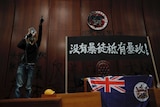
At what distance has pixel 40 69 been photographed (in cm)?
388

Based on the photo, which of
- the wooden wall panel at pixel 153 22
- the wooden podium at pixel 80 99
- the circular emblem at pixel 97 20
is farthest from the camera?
the circular emblem at pixel 97 20

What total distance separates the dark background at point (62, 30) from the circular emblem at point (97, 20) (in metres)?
0.09

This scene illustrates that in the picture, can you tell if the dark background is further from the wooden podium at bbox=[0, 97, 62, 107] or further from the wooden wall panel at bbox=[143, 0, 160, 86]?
the wooden podium at bbox=[0, 97, 62, 107]

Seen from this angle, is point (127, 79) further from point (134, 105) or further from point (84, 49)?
point (84, 49)

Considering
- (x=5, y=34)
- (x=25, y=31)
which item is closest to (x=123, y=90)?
(x=25, y=31)

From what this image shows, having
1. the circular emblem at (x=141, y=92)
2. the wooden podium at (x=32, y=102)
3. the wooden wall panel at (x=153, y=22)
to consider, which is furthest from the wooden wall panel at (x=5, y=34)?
the wooden wall panel at (x=153, y=22)

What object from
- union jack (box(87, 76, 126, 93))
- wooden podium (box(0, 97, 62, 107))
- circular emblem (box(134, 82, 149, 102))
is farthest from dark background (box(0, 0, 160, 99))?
wooden podium (box(0, 97, 62, 107))

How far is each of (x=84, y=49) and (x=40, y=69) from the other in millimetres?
1115

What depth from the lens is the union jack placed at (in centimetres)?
284

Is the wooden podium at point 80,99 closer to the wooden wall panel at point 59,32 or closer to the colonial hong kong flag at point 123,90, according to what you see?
the colonial hong kong flag at point 123,90

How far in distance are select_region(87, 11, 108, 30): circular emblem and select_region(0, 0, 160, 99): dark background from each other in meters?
0.09

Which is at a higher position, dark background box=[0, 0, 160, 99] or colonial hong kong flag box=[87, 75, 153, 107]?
dark background box=[0, 0, 160, 99]

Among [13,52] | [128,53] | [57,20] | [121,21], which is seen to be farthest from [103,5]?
[13,52]

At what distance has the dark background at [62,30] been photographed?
382 cm
